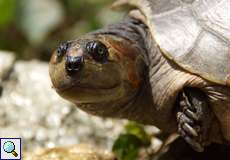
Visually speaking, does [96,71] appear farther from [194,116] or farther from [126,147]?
[126,147]

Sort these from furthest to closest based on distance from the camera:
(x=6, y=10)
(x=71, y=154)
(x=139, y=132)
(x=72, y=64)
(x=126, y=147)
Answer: (x=6, y=10)
(x=139, y=132)
(x=126, y=147)
(x=71, y=154)
(x=72, y=64)

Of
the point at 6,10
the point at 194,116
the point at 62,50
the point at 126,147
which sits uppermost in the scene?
the point at 62,50

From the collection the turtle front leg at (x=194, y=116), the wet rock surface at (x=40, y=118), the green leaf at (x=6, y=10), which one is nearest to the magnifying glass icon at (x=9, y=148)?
the wet rock surface at (x=40, y=118)

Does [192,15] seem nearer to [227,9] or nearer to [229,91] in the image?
[227,9]

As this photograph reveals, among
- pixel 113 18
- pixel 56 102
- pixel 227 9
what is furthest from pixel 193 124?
pixel 113 18

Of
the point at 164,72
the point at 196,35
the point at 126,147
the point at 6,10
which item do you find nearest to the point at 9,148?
the point at 126,147

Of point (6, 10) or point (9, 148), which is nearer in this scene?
point (9, 148)
